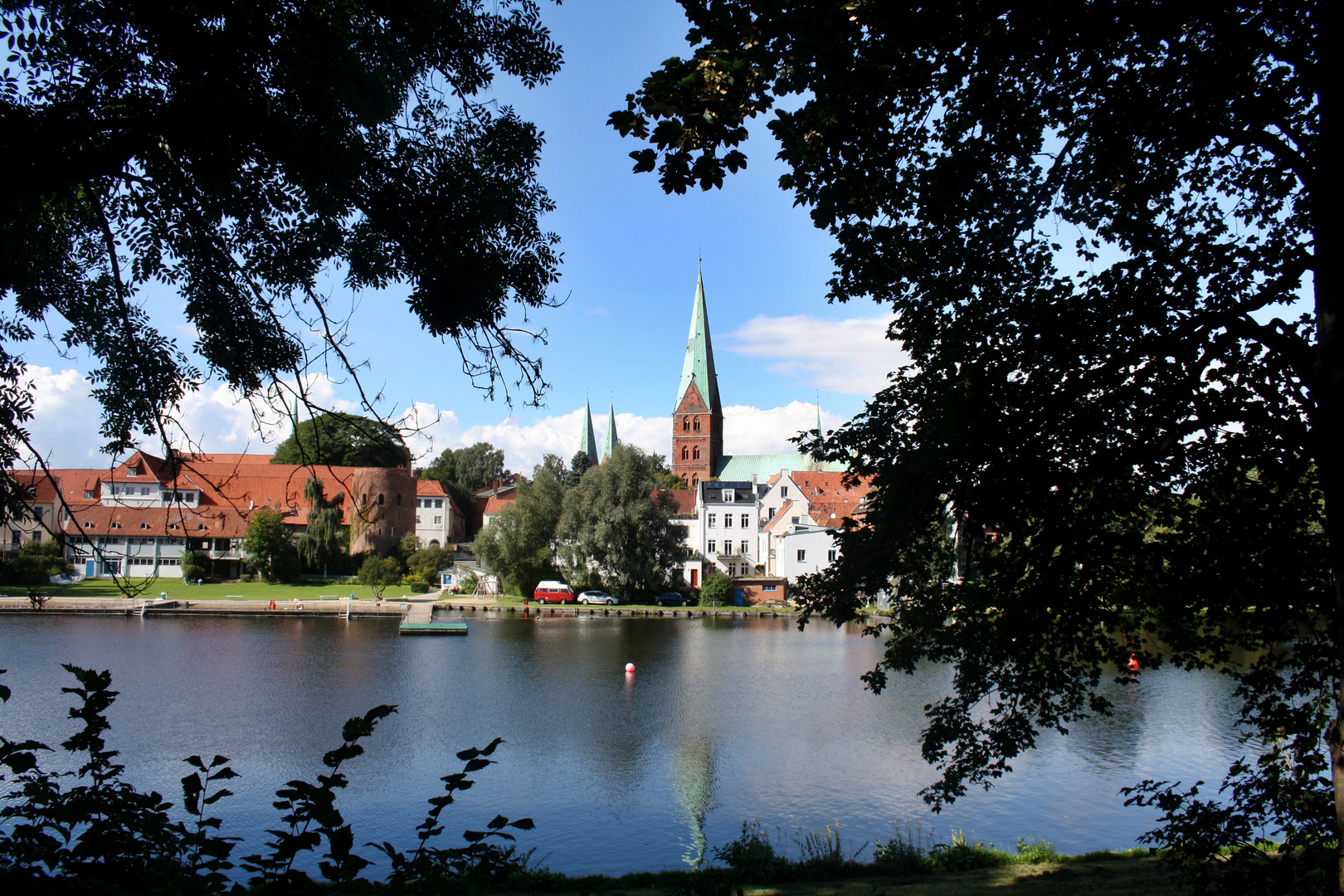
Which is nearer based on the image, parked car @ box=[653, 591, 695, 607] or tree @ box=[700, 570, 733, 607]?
tree @ box=[700, 570, 733, 607]

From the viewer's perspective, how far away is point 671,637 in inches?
1319

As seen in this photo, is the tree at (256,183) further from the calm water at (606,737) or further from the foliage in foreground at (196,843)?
the calm water at (606,737)

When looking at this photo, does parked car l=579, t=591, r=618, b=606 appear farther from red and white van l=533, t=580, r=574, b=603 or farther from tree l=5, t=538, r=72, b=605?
tree l=5, t=538, r=72, b=605

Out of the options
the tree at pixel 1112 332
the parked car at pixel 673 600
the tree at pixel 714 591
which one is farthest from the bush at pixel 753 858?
the parked car at pixel 673 600

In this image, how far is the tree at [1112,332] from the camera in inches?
189

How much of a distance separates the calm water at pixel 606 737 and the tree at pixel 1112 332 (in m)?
6.99

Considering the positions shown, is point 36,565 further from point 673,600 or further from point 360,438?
point 360,438

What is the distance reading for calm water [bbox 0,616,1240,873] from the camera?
12.4m

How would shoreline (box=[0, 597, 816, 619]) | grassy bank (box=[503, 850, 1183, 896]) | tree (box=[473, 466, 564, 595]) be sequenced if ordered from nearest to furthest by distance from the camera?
grassy bank (box=[503, 850, 1183, 896]), shoreline (box=[0, 597, 816, 619]), tree (box=[473, 466, 564, 595])

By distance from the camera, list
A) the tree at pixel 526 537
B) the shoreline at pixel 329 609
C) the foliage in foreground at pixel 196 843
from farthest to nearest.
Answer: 1. the tree at pixel 526 537
2. the shoreline at pixel 329 609
3. the foliage in foreground at pixel 196 843

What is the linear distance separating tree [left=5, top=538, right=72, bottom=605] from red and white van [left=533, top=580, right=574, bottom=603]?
70.4ft

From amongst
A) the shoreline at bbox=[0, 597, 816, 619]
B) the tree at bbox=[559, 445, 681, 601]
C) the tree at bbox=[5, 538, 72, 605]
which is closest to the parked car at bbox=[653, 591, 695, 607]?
the tree at bbox=[559, 445, 681, 601]

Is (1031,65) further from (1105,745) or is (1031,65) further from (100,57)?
(1105,745)

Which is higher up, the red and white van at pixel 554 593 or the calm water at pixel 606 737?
the red and white van at pixel 554 593
